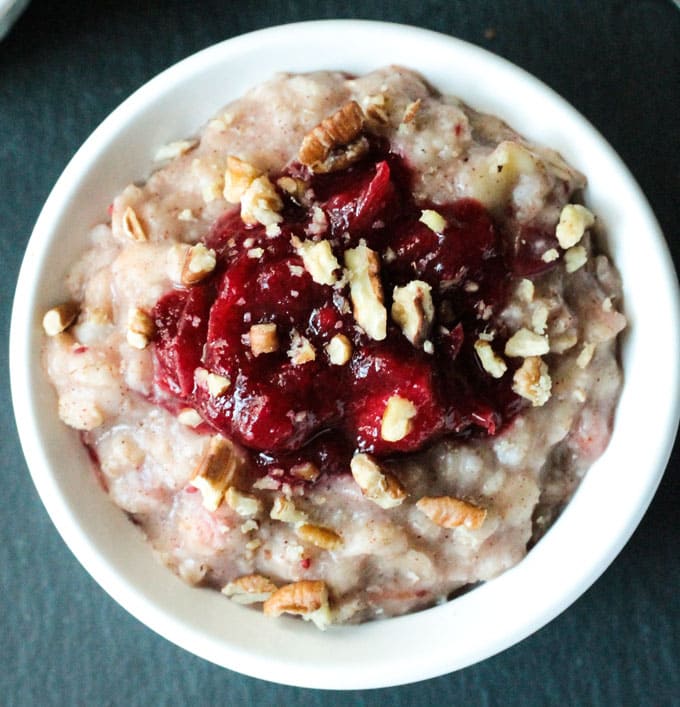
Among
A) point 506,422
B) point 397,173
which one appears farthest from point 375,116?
point 506,422

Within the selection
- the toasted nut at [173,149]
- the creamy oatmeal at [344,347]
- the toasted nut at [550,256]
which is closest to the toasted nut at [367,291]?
the creamy oatmeal at [344,347]

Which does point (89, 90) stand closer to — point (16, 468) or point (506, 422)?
point (16, 468)

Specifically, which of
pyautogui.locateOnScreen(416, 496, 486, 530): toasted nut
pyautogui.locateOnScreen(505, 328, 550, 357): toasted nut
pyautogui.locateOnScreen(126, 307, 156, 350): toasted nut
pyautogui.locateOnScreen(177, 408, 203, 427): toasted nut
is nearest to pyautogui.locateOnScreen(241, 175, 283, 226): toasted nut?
pyautogui.locateOnScreen(126, 307, 156, 350): toasted nut

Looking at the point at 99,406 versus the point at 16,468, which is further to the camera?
the point at 16,468

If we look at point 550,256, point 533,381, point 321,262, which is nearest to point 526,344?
point 533,381

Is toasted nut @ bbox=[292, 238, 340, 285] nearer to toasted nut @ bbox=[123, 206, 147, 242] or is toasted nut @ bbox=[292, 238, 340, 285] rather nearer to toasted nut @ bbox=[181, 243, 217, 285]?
toasted nut @ bbox=[181, 243, 217, 285]

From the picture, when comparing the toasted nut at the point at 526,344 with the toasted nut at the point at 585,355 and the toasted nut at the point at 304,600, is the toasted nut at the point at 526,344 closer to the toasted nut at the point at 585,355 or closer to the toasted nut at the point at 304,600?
the toasted nut at the point at 585,355
